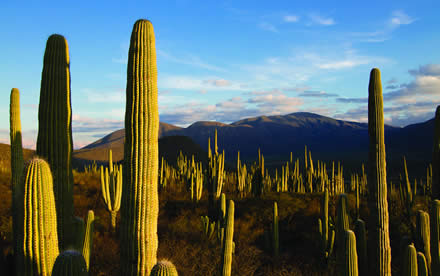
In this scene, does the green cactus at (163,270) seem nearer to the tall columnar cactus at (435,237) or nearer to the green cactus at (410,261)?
the green cactus at (410,261)

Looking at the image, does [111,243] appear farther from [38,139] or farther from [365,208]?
[365,208]

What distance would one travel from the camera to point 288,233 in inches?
388

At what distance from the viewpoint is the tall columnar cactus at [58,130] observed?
4180 mm

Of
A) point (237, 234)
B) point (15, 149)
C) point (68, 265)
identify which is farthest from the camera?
point (237, 234)

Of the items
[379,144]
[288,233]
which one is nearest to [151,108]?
[379,144]

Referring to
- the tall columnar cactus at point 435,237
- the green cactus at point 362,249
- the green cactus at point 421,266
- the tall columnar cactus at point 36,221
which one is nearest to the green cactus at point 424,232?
the tall columnar cactus at point 435,237

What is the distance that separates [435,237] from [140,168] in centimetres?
454

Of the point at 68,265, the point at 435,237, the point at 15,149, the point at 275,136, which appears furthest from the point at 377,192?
the point at 275,136

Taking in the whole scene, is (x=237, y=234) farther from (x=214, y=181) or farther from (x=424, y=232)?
(x=424, y=232)

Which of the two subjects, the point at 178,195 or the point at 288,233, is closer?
the point at 288,233

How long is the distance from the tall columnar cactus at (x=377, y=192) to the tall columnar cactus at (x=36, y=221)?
14.8 ft

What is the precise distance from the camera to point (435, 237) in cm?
483

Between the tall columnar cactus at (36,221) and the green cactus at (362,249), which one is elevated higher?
the tall columnar cactus at (36,221)

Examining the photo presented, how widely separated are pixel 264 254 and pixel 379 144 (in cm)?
440
